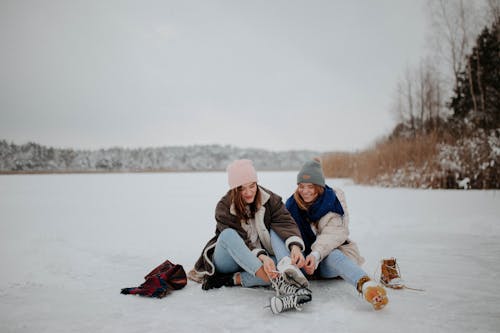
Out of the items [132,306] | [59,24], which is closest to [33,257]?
[132,306]

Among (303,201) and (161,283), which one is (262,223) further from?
(161,283)

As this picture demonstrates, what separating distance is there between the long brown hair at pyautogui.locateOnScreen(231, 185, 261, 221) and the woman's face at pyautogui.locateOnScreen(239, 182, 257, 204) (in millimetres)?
22

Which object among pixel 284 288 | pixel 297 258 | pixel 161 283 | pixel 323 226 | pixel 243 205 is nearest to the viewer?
pixel 284 288

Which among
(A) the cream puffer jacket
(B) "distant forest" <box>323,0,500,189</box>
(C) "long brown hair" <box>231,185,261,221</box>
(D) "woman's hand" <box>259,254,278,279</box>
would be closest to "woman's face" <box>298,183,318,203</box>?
(A) the cream puffer jacket

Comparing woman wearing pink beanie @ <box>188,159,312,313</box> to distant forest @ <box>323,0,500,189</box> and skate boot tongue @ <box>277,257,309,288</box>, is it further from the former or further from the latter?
distant forest @ <box>323,0,500,189</box>

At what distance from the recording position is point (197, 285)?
7.68 feet

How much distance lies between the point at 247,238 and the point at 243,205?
9.1 inches

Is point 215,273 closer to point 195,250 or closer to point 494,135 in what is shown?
point 195,250

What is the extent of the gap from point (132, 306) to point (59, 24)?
978cm

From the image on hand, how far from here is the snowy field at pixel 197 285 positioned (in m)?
1.69

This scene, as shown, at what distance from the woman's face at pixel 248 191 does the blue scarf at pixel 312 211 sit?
14.6 inches

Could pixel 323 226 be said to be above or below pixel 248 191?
below

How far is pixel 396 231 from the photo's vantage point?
4.16 m

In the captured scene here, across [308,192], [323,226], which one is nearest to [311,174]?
[308,192]
